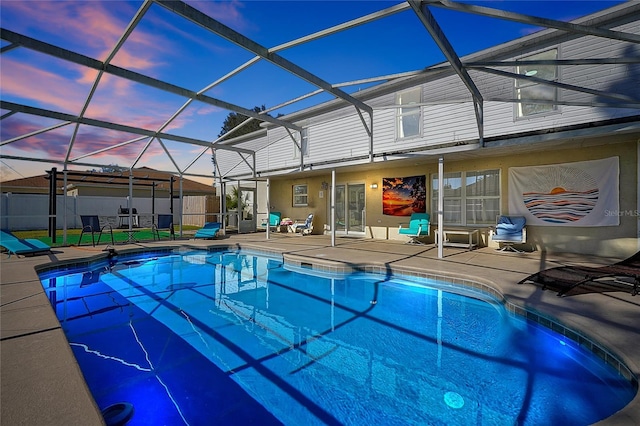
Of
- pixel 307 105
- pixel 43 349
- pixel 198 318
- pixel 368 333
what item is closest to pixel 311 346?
pixel 368 333

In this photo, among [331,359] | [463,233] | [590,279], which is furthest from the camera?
[463,233]

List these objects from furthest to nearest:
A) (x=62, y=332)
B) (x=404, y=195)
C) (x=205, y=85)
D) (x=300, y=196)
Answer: (x=300, y=196), (x=404, y=195), (x=205, y=85), (x=62, y=332)

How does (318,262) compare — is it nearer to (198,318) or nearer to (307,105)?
(198,318)

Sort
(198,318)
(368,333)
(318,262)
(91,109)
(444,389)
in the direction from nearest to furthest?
(444,389) < (368,333) < (198,318) < (318,262) < (91,109)

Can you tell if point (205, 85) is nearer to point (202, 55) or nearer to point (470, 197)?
point (202, 55)

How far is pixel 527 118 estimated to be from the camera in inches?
278

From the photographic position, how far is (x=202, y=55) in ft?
20.4

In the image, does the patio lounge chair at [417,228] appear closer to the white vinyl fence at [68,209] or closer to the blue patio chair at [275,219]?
the blue patio chair at [275,219]

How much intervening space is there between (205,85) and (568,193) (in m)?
8.52

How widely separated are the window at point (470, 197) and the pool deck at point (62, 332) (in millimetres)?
1260

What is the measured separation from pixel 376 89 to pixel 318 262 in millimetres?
5892

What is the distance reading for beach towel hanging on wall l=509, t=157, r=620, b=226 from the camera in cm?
664

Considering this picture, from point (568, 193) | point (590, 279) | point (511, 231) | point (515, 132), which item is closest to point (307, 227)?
point (511, 231)

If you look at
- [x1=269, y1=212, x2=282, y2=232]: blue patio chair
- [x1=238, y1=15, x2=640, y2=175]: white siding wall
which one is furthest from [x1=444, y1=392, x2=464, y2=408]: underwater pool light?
[x1=269, y1=212, x2=282, y2=232]: blue patio chair
